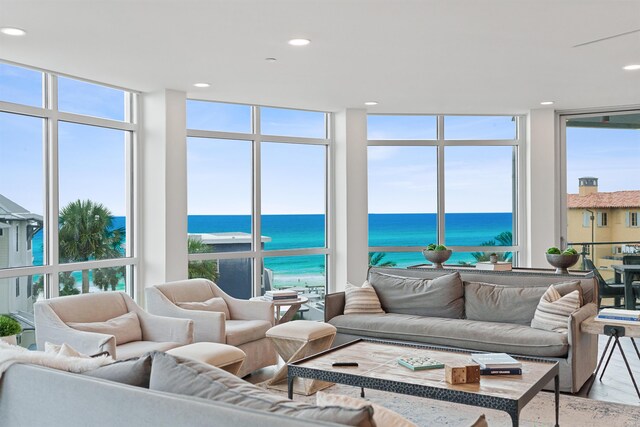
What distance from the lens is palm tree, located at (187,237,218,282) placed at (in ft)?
21.4

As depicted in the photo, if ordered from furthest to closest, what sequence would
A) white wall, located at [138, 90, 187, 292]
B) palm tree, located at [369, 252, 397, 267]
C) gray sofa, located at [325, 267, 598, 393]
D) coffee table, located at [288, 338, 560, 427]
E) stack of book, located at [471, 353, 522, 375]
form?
palm tree, located at [369, 252, 397, 267] < white wall, located at [138, 90, 187, 292] < gray sofa, located at [325, 267, 598, 393] < stack of book, located at [471, 353, 522, 375] < coffee table, located at [288, 338, 560, 427]

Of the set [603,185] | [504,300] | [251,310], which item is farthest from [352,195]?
[603,185]

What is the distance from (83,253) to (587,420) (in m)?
4.44

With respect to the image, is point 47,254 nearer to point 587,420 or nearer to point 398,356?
point 398,356

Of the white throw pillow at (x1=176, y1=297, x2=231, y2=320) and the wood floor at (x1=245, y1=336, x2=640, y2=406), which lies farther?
the white throw pillow at (x1=176, y1=297, x2=231, y2=320)

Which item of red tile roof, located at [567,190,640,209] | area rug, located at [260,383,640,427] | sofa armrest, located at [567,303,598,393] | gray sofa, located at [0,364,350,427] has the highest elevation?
red tile roof, located at [567,190,640,209]

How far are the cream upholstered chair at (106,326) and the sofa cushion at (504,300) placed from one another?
243cm

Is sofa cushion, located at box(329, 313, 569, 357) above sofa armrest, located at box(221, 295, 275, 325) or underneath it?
underneath

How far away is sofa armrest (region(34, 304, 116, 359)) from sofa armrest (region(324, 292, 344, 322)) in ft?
6.96

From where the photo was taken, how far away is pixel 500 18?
12.6 feet

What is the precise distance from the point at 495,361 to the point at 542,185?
447 centimetres

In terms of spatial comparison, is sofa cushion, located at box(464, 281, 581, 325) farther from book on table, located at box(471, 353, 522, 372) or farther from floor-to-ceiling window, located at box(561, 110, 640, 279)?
floor-to-ceiling window, located at box(561, 110, 640, 279)


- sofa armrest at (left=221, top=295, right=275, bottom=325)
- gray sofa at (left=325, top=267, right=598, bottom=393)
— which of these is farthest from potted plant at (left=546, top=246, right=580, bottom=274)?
sofa armrest at (left=221, top=295, right=275, bottom=325)

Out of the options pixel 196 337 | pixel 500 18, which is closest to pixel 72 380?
pixel 196 337
